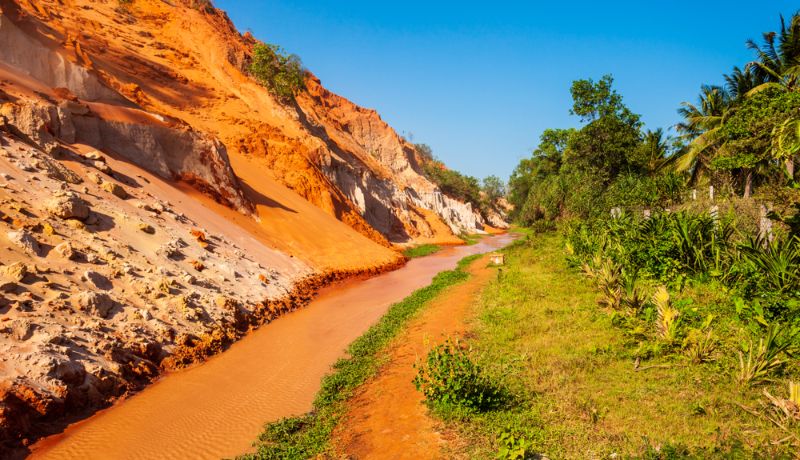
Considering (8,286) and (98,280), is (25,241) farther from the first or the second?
(8,286)

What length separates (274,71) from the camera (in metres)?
40.7

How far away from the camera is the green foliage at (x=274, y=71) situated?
39.5 meters

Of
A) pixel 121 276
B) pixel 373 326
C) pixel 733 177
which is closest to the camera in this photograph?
pixel 121 276

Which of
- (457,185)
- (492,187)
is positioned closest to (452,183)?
(457,185)

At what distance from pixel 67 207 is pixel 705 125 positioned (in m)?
31.9

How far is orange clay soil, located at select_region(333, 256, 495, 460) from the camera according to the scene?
5.51 m

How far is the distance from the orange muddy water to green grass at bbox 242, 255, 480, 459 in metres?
0.32

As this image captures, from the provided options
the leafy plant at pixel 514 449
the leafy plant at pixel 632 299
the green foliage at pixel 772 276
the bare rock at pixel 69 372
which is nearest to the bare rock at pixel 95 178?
the bare rock at pixel 69 372

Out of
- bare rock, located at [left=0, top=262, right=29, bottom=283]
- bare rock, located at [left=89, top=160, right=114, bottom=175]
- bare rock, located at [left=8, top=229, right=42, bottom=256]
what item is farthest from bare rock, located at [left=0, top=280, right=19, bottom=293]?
bare rock, located at [left=89, top=160, right=114, bottom=175]

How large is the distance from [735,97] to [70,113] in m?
32.7

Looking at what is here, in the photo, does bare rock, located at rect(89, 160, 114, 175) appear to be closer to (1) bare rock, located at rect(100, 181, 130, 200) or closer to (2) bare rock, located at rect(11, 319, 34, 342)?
(1) bare rock, located at rect(100, 181, 130, 200)

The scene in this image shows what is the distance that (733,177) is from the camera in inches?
916

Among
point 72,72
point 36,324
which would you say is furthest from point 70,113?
point 36,324

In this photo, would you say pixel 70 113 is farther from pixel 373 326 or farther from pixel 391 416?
pixel 391 416
